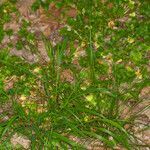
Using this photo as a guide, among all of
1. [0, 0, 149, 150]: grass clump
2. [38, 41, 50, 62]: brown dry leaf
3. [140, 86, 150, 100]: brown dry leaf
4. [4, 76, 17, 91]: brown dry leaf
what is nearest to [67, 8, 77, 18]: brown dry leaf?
[0, 0, 149, 150]: grass clump

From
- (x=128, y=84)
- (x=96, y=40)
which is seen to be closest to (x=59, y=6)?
(x=96, y=40)

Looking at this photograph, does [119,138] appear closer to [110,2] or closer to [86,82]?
[86,82]

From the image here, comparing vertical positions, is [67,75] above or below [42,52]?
below

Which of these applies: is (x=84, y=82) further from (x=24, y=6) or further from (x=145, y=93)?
(x=24, y=6)

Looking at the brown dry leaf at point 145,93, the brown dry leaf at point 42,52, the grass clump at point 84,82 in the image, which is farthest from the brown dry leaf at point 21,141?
the brown dry leaf at point 145,93

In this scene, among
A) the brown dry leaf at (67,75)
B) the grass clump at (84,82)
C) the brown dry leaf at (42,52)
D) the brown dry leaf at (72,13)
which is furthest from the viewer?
the brown dry leaf at (72,13)

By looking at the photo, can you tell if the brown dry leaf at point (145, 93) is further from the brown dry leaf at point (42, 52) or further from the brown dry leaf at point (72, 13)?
the brown dry leaf at point (72, 13)

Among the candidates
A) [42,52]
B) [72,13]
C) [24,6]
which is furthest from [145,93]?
[24,6]

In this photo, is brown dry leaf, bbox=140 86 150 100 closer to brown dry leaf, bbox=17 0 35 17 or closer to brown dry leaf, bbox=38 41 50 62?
brown dry leaf, bbox=38 41 50 62

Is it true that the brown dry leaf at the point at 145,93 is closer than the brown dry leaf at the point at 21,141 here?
No

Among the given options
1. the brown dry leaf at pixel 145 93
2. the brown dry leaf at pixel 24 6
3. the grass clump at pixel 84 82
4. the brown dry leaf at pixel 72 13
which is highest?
the brown dry leaf at pixel 24 6
